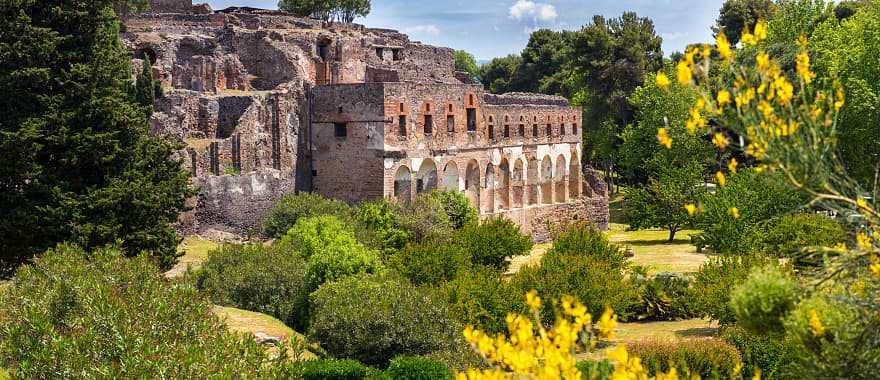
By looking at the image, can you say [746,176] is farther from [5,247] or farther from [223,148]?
[5,247]

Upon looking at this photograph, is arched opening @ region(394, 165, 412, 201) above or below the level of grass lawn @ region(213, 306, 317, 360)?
above

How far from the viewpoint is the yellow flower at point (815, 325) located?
8.08 metres

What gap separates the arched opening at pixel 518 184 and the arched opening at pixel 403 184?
9.39m

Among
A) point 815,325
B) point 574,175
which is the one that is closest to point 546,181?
point 574,175

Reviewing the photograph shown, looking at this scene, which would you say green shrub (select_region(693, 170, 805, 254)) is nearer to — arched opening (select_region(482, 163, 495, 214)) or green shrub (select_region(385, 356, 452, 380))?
arched opening (select_region(482, 163, 495, 214))

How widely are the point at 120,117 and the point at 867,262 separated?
1940cm

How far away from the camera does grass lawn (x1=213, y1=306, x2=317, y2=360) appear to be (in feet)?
66.1

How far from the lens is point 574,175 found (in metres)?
51.1

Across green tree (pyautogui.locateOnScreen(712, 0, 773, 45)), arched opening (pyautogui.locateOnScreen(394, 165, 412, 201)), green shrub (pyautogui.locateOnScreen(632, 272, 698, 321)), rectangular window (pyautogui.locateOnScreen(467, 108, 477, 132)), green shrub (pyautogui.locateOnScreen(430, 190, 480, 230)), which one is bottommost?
green shrub (pyautogui.locateOnScreen(632, 272, 698, 321))

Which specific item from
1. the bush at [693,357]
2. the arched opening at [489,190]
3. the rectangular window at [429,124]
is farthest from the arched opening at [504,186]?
the bush at [693,357]

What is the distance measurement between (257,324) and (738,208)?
16886 millimetres

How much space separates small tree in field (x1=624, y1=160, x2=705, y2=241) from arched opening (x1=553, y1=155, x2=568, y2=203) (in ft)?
16.3

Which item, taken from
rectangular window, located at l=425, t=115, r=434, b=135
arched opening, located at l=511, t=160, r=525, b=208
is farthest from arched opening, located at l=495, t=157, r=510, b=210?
rectangular window, located at l=425, t=115, r=434, b=135

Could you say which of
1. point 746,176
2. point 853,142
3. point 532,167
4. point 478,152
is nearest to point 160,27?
point 478,152
